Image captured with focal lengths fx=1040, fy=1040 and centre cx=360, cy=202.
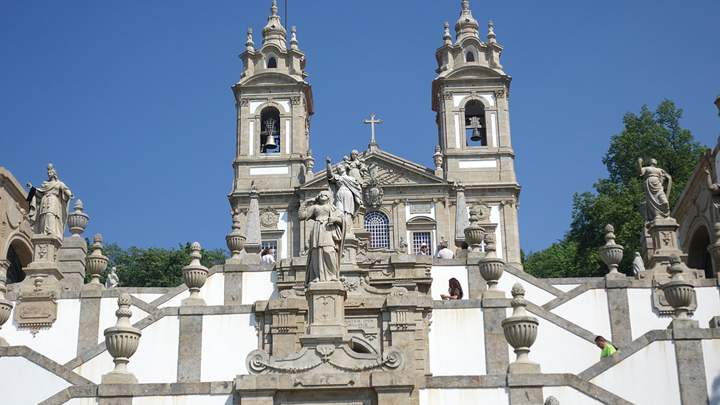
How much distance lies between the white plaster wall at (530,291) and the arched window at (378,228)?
2579cm

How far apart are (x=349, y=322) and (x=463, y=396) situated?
5.05 metres

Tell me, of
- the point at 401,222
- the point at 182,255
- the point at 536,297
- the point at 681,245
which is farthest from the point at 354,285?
the point at 182,255

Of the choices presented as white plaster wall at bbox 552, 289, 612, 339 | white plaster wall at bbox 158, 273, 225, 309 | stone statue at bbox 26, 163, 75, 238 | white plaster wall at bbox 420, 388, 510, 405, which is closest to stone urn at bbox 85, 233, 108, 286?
stone statue at bbox 26, 163, 75, 238

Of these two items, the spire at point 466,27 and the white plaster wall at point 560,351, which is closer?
the white plaster wall at point 560,351

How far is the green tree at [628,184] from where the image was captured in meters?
44.9

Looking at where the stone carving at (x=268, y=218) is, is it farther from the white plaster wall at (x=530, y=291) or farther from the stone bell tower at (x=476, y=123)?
the white plaster wall at (x=530, y=291)

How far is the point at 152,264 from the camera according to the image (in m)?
61.7

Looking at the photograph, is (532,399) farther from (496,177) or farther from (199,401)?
(496,177)

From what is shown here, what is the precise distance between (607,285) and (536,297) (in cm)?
241

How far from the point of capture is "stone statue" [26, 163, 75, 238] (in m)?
26.1

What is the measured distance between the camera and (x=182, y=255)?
61.7 m

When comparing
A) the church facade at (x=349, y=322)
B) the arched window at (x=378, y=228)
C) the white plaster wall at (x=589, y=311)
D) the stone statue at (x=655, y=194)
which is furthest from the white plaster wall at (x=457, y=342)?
the arched window at (x=378, y=228)

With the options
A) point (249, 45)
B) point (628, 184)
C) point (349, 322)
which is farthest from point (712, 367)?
point (249, 45)

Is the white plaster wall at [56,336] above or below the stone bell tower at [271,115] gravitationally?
below
